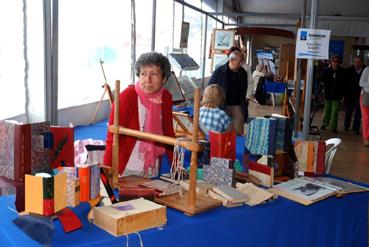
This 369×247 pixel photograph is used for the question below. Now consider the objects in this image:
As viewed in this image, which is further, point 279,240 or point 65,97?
point 65,97

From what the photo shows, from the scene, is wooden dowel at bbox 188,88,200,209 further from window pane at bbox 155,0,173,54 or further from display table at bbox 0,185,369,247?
window pane at bbox 155,0,173,54

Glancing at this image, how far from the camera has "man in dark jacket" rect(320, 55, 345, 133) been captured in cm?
780

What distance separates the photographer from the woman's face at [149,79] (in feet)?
7.28

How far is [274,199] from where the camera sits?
2.02 metres

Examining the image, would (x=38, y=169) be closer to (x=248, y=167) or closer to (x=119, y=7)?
(x=248, y=167)

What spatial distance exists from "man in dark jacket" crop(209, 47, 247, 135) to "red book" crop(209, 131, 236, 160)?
2.66 metres

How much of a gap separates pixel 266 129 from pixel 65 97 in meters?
2.62

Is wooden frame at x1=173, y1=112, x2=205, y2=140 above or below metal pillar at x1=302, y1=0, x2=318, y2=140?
below

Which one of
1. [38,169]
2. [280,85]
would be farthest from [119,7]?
[280,85]

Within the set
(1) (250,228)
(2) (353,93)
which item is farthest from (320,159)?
(2) (353,93)

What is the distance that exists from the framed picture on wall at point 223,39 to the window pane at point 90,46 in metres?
3.33

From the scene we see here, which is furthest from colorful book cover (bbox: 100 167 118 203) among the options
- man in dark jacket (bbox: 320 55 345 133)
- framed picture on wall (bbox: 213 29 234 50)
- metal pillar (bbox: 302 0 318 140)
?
framed picture on wall (bbox: 213 29 234 50)

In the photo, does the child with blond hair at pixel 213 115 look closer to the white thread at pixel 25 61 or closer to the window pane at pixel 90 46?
the white thread at pixel 25 61

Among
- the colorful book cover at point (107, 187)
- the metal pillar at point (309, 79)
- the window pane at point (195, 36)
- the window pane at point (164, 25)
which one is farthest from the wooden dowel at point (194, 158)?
the window pane at point (195, 36)
